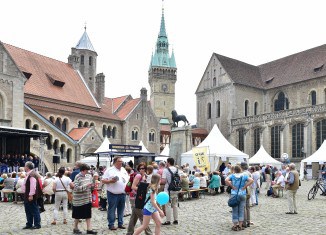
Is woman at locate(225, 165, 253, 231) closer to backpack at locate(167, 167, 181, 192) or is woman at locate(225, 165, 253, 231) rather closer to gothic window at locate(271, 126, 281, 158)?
backpack at locate(167, 167, 181, 192)

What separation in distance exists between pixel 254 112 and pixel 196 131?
8.20 metres

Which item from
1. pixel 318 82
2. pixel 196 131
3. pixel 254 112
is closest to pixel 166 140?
pixel 196 131

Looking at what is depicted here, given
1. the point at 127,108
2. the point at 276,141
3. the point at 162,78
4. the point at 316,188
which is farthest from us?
the point at 162,78

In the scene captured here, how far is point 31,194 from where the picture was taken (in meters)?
10.3

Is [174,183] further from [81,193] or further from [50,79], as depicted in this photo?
[50,79]

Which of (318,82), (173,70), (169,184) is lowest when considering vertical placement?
(169,184)

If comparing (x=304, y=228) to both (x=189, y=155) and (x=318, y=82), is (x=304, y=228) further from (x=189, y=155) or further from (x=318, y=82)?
(x=318, y=82)

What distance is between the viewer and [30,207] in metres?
10.6

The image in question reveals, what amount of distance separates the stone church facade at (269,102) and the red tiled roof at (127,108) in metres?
12.7

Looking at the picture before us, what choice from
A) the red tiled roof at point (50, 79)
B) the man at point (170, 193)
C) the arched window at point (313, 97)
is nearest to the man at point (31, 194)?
the man at point (170, 193)

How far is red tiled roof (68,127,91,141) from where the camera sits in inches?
1551

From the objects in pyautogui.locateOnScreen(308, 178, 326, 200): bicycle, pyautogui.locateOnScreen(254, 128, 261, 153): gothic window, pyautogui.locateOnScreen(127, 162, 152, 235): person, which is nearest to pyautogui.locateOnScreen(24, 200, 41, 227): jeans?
pyautogui.locateOnScreen(127, 162, 152, 235): person

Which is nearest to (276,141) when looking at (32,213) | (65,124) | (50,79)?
(65,124)

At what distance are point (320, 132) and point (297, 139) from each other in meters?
3.27
